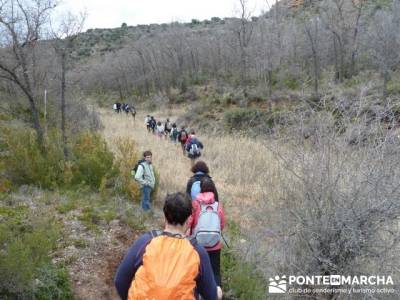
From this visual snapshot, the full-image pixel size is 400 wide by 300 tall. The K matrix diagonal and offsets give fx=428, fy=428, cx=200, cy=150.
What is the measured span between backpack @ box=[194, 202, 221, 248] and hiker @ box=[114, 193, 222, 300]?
6.20ft

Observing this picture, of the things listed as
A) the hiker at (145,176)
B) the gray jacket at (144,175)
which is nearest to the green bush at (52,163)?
the hiker at (145,176)

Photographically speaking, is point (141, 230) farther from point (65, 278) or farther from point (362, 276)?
point (362, 276)

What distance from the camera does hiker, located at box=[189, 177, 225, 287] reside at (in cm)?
451

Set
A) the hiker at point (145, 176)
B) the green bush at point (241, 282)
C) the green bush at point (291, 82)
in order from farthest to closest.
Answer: the green bush at point (291, 82) < the hiker at point (145, 176) < the green bush at point (241, 282)

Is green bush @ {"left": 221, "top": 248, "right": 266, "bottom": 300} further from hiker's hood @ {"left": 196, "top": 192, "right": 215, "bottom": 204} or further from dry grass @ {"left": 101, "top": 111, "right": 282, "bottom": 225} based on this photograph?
dry grass @ {"left": 101, "top": 111, "right": 282, "bottom": 225}

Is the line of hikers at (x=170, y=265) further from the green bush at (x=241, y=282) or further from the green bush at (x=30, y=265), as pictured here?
the green bush at (x=241, y=282)

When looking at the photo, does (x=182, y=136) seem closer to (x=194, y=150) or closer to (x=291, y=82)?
(x=194, y=150)

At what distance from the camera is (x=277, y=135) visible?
5.49 m

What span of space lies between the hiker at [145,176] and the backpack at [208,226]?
10.9 feet

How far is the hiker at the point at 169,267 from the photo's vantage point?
2.37 metres

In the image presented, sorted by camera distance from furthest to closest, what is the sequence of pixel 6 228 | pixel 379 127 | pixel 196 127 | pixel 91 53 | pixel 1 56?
pixel 91 53
pixel 196 127
pixel 1 56
pixel 6 228
pixel 379 127

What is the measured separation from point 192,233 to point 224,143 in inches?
473

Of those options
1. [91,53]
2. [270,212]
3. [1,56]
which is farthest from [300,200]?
[91,53]

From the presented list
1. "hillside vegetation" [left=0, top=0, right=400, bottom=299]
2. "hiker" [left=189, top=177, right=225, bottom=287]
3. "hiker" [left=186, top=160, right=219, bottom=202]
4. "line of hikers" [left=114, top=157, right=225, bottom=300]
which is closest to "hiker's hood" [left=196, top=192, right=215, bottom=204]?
"hiker" [left=189, top=177, right=225, bottom=287]
